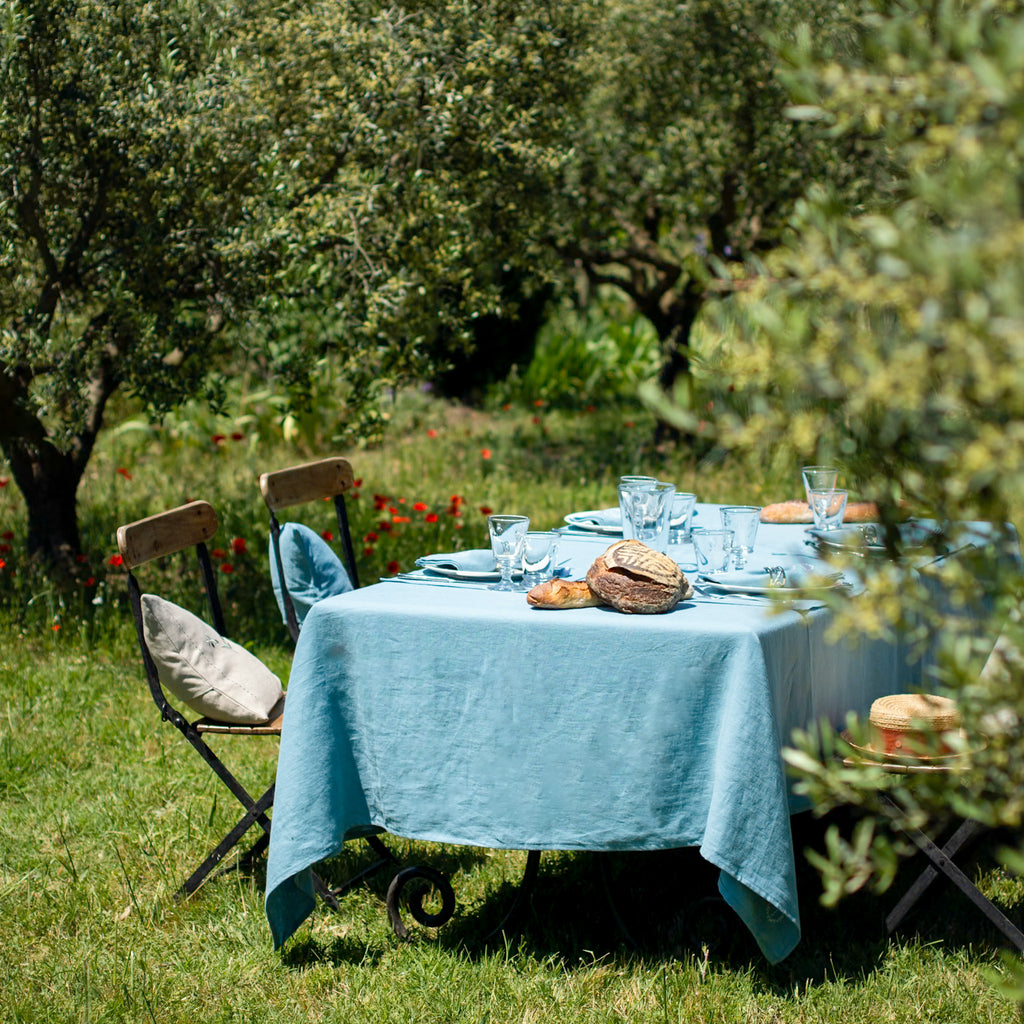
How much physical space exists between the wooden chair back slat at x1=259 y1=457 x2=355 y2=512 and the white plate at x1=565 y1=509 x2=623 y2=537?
0.78 m

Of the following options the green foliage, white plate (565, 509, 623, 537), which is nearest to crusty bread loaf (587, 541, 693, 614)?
white plate (565, 509, 623, 537)

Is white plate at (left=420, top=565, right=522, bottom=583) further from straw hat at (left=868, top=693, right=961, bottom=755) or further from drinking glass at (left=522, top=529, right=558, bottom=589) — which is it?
straw hat at (left=868, top=693, right=961, bottom=755)

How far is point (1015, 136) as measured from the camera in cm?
113

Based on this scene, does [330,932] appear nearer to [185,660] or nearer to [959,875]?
[185,660]

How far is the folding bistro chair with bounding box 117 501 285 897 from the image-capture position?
3324mm

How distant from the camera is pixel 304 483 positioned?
4.17m

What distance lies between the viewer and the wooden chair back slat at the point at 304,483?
3.97 meters

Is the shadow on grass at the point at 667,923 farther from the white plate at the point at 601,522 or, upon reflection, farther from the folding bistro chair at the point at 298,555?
the white plate at the point at 601,522

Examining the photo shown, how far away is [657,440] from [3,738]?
7.37 meters

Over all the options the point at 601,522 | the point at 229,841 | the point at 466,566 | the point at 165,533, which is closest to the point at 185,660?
the point at 165,533

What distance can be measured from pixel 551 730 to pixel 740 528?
0.85 m

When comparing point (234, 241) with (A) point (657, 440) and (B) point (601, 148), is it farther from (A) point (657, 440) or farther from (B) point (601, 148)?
(A) point (657, 440)

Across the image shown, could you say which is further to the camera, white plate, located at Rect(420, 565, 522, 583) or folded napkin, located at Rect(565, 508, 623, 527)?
folded napkin, located at Rect(565, 508, 623, 527)

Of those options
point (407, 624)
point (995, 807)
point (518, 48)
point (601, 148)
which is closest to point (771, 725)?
point (407, 624)
